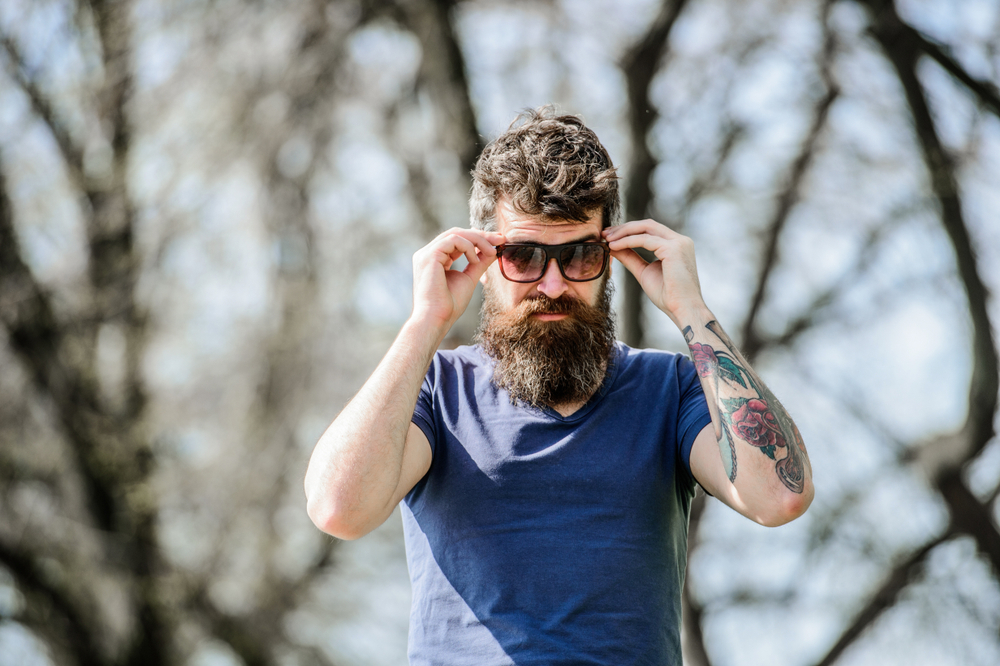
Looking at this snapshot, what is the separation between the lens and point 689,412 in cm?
192

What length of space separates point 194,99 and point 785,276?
4370mm

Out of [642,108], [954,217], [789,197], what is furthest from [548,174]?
[789,197]

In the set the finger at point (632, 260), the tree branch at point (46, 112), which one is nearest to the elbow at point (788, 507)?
the finger at point (632, 260)

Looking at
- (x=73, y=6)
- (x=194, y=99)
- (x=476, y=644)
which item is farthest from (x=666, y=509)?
(x=73, y=6)

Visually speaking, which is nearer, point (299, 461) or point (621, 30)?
point (621, 30)

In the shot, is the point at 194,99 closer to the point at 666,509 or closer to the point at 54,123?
the point at 54,123

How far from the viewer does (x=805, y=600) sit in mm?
5953

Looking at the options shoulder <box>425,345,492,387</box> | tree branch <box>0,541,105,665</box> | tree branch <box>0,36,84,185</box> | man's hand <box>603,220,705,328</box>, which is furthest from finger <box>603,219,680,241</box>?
tree branch <box>0,541,105,665</box>

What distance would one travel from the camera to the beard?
1952 millimetres

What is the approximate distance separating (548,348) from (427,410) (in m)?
0.32

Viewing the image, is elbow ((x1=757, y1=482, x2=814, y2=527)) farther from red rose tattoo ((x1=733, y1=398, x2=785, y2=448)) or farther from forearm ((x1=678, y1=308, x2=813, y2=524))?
red rose tattoo ((x1=733, y1=398, x2=785, y2=448))

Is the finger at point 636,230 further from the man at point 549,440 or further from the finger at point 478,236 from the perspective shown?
the finger at point 478,236

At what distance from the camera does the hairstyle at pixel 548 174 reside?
6.57 ft

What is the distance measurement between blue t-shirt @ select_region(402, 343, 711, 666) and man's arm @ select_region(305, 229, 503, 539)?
0.41 ft
